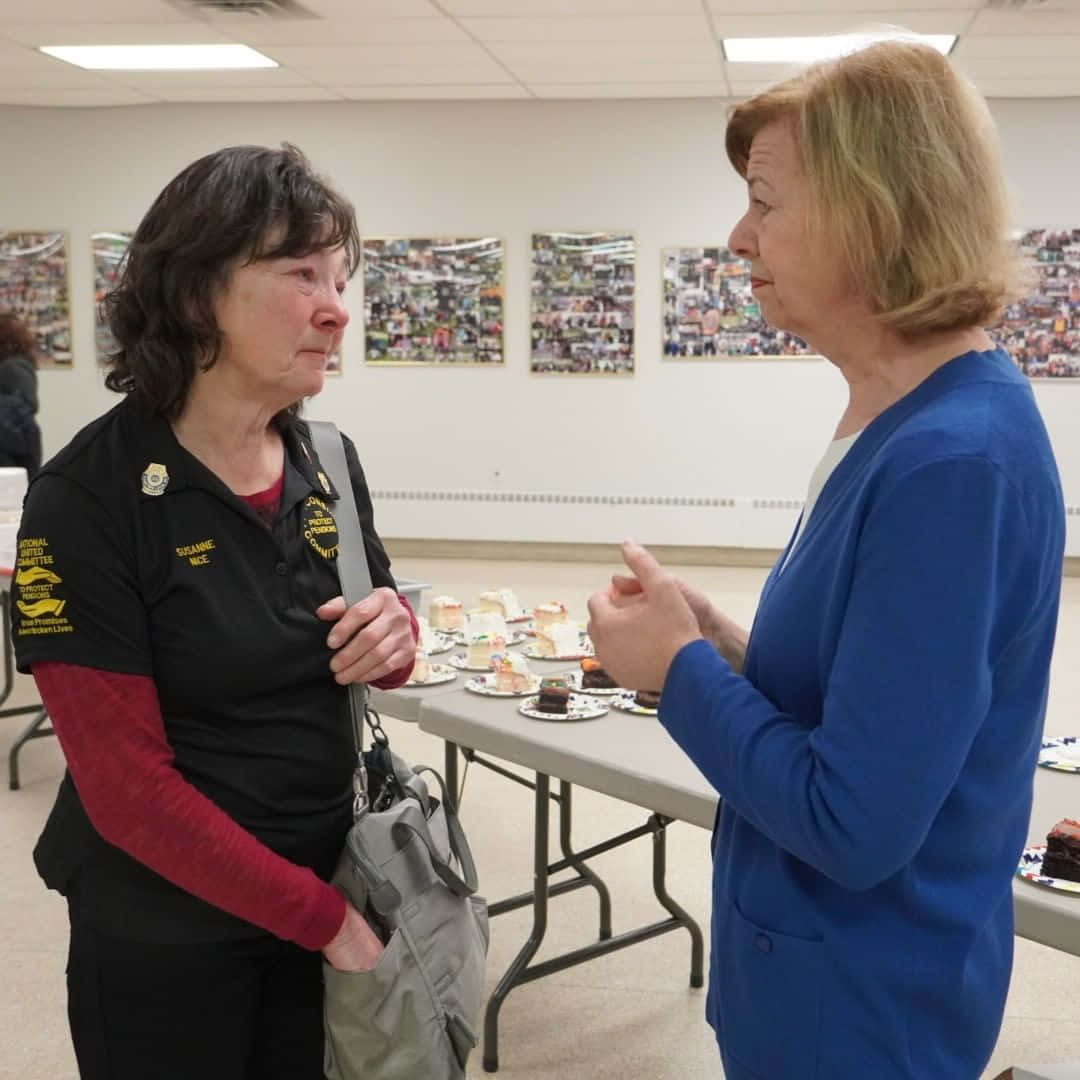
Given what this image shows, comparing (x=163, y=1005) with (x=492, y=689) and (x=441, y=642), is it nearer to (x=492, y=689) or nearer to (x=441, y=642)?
(x=492, y=689)

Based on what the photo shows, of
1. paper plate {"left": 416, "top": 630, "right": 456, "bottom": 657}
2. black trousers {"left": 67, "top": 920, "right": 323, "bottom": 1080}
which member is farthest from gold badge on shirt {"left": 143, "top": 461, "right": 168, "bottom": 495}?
paper plate {"left": 416, "top": 630, "right": 456, "bottom": 657}

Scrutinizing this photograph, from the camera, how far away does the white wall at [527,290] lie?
8453 mm

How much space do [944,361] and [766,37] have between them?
6051mm

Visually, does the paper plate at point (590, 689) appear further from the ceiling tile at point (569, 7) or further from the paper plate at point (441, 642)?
the ceiling tile at point (569, 7)

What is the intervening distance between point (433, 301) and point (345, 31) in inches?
96.8

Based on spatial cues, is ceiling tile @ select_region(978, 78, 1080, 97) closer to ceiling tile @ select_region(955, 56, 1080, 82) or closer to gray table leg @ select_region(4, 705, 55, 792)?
ceiling tile @ select_region(955, 56, 1080, 82)

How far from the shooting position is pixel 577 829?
4211 mm

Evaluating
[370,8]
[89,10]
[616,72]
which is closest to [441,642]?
[370,8]

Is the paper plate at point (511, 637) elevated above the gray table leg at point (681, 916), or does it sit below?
above

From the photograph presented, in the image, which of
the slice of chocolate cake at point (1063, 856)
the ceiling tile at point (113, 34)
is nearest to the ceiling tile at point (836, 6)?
the ceiling tile at point (113, 34)

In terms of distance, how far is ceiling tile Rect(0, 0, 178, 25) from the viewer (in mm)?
6195

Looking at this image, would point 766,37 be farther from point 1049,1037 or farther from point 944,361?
point 944,361

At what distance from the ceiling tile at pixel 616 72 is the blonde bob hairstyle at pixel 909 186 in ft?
21.5

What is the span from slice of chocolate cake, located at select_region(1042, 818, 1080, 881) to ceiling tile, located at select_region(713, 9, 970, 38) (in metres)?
5.21
